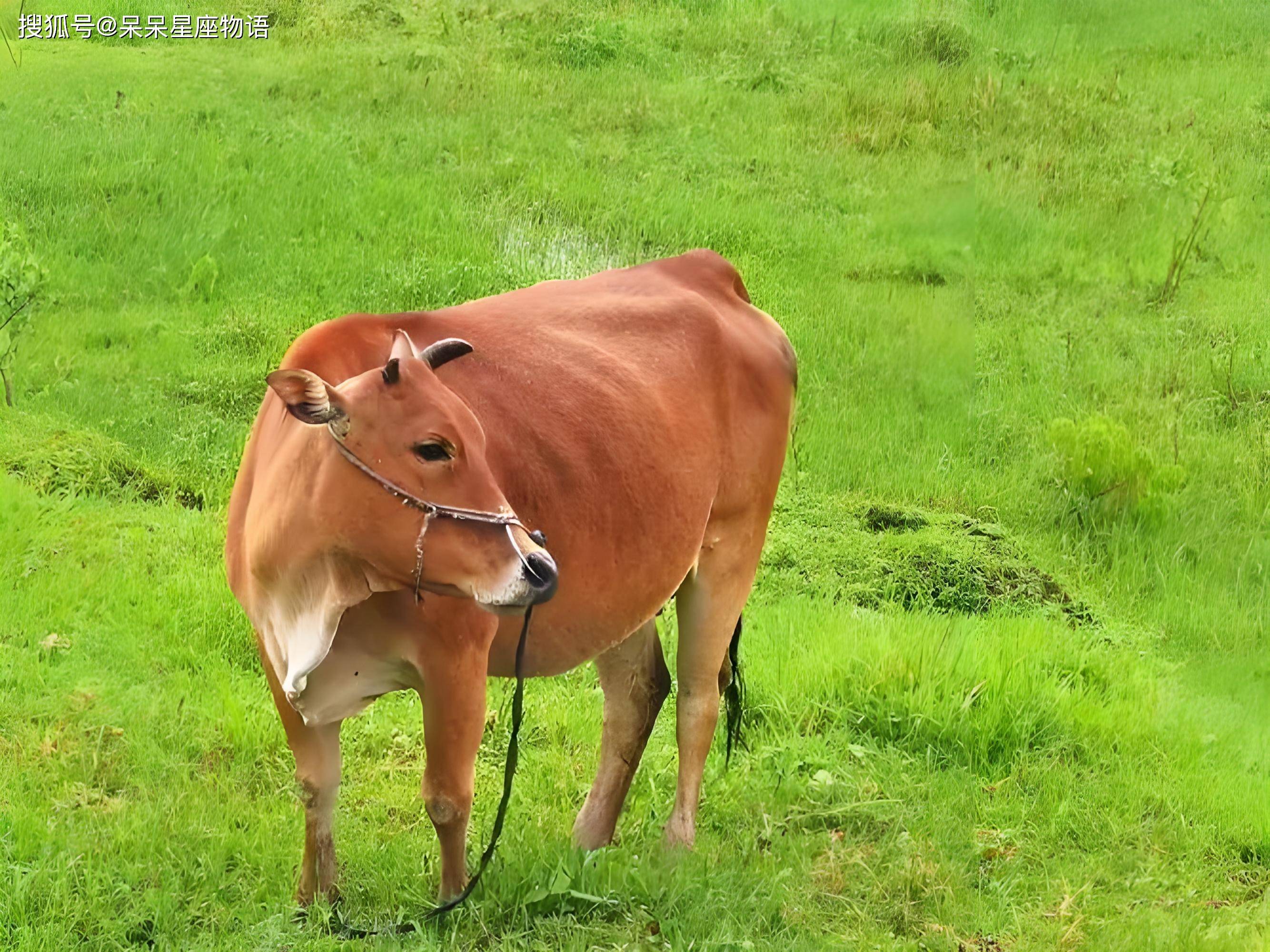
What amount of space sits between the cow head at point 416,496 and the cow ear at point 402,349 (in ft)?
0.15

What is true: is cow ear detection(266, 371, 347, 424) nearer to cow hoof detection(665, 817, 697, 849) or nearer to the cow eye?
the cow eye

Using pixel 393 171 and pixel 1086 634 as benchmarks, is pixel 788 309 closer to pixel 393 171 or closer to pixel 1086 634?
pixel 393 171

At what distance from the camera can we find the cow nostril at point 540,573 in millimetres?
3623

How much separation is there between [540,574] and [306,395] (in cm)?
69

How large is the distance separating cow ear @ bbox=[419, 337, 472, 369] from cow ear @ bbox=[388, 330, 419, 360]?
3cm

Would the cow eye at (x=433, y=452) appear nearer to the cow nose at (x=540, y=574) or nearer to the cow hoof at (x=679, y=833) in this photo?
the cow nose at (x=540, y=574)

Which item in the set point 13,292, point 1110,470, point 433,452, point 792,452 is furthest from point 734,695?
point 13,292

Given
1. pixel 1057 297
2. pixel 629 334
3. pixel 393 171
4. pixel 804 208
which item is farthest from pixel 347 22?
pixel 629 334

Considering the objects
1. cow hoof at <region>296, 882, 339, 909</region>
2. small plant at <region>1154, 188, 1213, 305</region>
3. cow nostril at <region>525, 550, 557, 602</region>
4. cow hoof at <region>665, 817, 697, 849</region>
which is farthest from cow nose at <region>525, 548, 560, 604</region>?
small plant at <region>1154, 188, 1213, 305</region>

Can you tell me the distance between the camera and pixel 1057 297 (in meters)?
11.1

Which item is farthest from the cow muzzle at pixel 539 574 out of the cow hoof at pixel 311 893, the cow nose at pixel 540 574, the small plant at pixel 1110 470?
the small plant at pixel 1110 470

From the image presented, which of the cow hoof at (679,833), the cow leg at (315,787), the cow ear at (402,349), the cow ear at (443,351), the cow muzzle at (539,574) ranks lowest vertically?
the cow hoof at (679,833)

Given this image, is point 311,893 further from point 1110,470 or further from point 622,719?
point 1110,470

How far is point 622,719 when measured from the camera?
5273 millimetres
